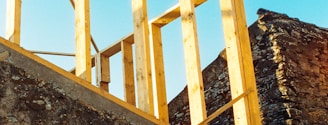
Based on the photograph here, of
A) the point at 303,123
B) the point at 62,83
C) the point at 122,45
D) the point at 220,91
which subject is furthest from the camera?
the point at 220,91

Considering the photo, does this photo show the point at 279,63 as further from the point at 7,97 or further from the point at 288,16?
the point at 7,97

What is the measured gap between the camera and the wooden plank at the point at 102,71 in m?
5.45

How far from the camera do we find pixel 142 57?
3.44 m

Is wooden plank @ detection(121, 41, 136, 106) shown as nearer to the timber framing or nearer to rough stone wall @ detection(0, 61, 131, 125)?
the timber framing

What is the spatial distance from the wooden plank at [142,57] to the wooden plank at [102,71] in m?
1.96

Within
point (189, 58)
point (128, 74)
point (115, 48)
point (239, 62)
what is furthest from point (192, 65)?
point (115, 48)

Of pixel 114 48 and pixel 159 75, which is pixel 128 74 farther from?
pixel 159 75

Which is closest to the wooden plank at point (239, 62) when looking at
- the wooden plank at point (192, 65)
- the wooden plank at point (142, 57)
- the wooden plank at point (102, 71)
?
the wooden plank at point (192, 65)

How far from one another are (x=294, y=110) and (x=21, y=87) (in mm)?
4499

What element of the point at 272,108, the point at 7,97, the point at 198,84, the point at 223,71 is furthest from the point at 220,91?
the point at 7,97

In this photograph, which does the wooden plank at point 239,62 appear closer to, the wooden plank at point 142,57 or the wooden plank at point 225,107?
the wooden plank at point 225,107

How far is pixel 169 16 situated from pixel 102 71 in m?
1.40

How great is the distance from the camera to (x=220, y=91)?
7188 millimetres

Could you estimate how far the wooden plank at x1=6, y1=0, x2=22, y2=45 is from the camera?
3.39 metres
